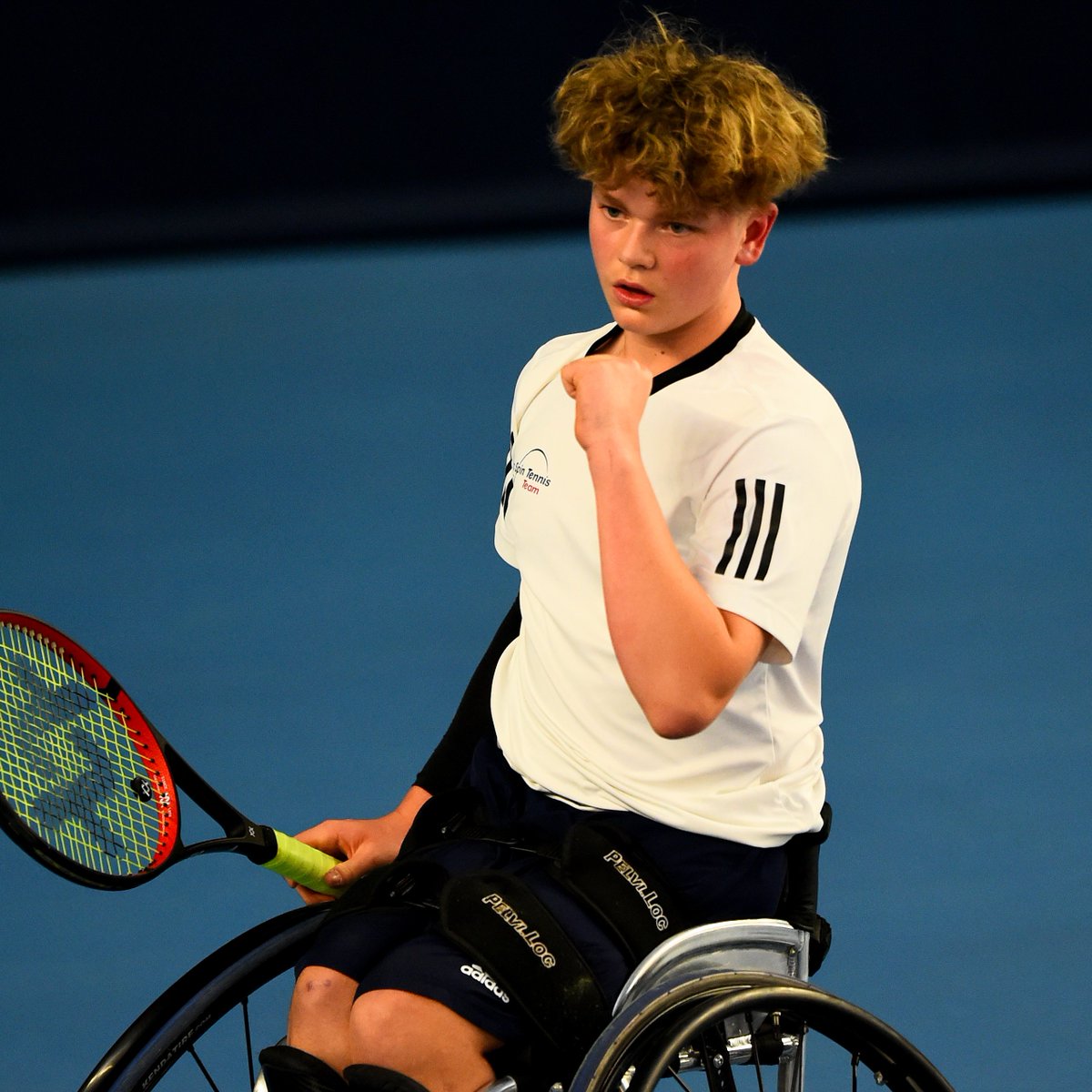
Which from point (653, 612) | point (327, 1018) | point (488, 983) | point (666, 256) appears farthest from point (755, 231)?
point (327, 1018)

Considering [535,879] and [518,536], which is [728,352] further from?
[535,879]

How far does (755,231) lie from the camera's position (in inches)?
62.8

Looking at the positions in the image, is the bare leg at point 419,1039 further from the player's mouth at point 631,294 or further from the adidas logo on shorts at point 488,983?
the player's mouth at point 631,294

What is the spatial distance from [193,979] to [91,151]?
4429 millimetres

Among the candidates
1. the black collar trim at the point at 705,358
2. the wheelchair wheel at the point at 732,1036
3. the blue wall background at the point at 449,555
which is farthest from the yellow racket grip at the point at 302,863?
the blue wall background at the point at 449,555

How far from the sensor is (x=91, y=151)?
18.5 feet

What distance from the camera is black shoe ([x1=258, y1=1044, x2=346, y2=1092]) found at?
152cm

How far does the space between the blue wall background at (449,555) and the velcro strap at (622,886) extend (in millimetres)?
1134

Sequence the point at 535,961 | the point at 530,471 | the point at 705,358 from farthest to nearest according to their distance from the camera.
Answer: the point at 530,471
the point at 705,358
the point at 535,961

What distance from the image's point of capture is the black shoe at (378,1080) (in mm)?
1445

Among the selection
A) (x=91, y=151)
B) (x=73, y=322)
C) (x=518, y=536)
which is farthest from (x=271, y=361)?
(x=518, y=536)

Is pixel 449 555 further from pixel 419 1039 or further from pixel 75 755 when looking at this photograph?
pixel 419 1039

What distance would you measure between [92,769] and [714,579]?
747 mm

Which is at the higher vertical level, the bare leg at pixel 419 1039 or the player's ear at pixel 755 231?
the player's ear at pixel 755 231
